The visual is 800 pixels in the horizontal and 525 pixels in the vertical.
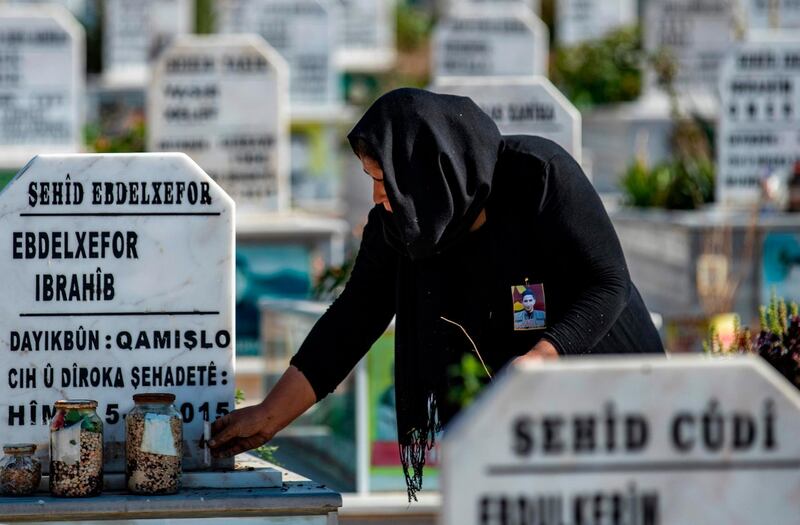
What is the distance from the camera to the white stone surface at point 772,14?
14.7 metres

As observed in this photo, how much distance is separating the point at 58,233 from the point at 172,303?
1.10ft

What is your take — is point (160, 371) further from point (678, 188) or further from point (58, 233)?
point (678, 188)

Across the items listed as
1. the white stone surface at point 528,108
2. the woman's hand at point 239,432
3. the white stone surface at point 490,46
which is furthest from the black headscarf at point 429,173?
the white stone surface at point 490,46

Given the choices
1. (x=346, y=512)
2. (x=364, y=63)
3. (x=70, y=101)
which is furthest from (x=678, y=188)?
(x=364, y=63)

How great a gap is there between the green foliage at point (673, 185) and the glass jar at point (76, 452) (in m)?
8.11

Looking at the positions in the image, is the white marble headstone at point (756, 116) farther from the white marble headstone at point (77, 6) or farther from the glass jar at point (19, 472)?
the white marble headstone at point (77, 6)

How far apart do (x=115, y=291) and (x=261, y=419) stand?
494 mm

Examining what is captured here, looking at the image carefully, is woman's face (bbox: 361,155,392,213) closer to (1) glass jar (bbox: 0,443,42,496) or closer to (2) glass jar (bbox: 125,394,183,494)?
(2) glass jar (bbox: 125,394,183,494)

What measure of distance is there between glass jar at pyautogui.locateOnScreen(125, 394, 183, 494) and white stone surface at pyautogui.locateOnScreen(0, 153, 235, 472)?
0.18 meters

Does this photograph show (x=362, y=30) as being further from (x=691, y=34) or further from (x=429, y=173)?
(x=429, y=173)

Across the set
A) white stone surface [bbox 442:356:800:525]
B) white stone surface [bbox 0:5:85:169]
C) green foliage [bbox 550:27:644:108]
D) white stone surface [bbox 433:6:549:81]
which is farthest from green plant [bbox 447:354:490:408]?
green foliage [bbox 550:27:644:108]

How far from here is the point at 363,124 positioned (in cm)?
406

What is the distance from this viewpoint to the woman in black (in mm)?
4070

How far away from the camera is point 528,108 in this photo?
26.6 ft
